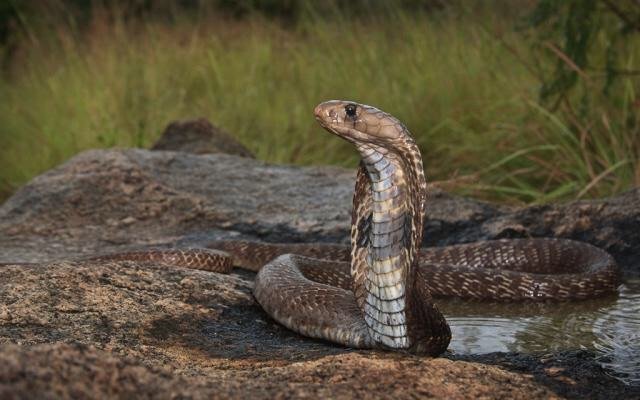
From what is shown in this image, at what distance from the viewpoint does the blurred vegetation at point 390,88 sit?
8422 millimetres

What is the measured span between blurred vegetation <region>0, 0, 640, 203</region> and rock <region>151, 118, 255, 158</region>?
1.01 meters

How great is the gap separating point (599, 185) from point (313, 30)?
18.2 feet

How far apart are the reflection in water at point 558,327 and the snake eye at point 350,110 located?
120cm

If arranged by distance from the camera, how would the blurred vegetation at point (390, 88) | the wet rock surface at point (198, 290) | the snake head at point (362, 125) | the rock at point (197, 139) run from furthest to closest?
the rock at point (197, 139) → the blurred vegetation at point (390, 88) → the snake head at point (362, 125) → the wet rock surface at point (198, 290)

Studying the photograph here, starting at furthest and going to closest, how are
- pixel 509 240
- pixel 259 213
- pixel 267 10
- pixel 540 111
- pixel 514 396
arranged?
pixel 267 10 < pixel 540 111 < pixel 259 213 < pixel 509 240 < pixel 514 396

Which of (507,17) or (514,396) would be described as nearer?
(514,396)

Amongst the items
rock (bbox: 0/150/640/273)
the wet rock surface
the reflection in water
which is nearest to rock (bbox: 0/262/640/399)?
the wet rock surface

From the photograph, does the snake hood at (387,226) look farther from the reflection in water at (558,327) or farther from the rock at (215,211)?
the rock at (215,211)

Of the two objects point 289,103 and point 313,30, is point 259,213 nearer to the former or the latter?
point 289,103

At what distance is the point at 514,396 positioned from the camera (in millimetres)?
3148

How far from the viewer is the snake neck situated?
11.7 feet

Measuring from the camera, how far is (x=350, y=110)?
3516mm

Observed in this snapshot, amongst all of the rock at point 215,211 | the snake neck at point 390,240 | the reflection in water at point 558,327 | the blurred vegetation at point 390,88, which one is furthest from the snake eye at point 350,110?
the blurred vegetation at point 390,88

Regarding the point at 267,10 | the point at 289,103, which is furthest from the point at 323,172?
the point at 267,10
